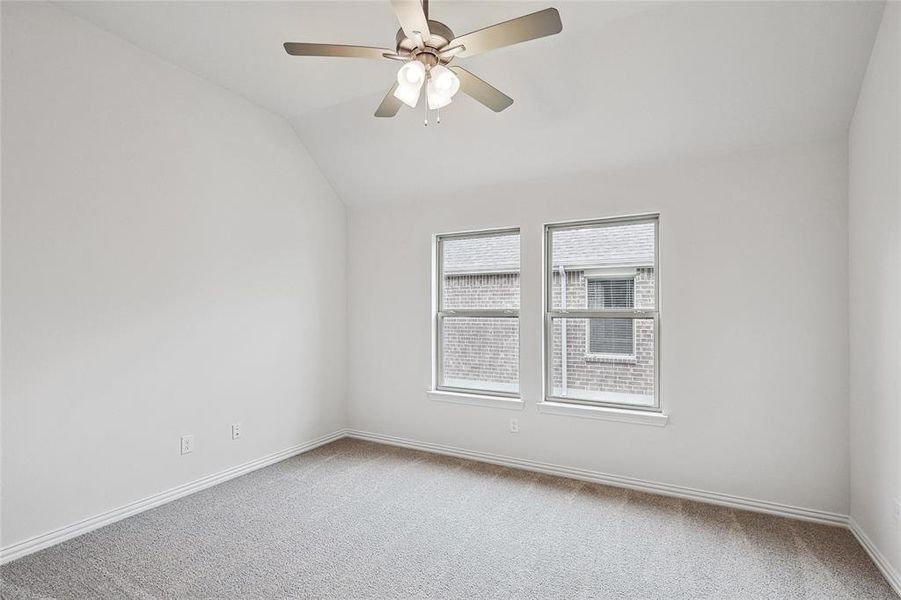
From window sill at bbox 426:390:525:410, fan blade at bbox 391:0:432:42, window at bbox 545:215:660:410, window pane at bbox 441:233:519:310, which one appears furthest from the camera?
window pane at bbox 441:233:519:310

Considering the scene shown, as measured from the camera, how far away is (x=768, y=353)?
302 cm

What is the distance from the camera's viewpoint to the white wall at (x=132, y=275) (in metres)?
2.51

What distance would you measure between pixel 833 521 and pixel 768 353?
1.00 m

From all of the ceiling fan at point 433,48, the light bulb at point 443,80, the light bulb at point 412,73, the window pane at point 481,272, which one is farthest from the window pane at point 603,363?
the light bulb at point 412,73

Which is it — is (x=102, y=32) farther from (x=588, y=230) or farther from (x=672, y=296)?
(x=672, y=296)

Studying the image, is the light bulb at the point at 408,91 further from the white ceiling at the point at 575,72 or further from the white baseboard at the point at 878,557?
the white baseboard at the point at 878,557

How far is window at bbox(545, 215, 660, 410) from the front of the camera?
350 cm

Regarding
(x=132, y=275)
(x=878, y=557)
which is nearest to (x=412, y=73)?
(x=132, y=275)

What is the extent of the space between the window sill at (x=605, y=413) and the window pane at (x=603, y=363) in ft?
0.32

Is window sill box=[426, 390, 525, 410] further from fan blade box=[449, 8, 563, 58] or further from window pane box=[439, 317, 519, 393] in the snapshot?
fan blade box=[449, 8, 563, 58]

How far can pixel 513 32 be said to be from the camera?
6.59 ft

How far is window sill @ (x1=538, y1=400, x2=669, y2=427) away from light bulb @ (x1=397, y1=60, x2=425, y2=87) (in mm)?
2508

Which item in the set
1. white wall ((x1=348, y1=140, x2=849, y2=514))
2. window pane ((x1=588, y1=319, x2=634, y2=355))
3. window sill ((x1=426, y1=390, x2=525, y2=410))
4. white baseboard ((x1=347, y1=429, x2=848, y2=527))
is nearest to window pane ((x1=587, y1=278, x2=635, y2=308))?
window pane ((x1=588, y1=319, x2=634, y2=355))

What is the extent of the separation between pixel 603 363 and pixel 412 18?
267 cm
